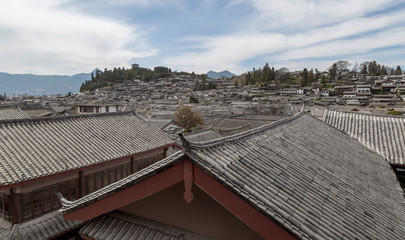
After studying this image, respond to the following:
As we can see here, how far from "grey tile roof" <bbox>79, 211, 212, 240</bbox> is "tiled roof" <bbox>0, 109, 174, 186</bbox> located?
19.1ft

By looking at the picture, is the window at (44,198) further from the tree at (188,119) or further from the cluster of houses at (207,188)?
the tree at (188,119)

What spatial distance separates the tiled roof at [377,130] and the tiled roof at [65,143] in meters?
11.7

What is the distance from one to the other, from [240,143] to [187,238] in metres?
2.56

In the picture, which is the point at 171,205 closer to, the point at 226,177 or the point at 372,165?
the point at 226,177

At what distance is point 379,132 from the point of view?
598 inches

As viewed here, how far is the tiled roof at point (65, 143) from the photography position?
420 inches

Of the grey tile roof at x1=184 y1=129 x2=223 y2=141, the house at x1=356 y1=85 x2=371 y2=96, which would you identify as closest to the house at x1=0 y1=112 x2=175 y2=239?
the grey tile roof at x1=184 y1=129 x2=223 y2=141

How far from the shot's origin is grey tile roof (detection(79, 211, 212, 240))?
5289mm

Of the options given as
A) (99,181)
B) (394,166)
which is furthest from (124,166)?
(394,166)

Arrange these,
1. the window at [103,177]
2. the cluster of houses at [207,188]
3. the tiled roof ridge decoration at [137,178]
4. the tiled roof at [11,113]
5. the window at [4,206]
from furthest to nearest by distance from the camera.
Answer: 1. the tiled roof at [11,113]
2. the window at [103,177]
3. the window at [4,206]
4. the tiled roof ridge decoration at [137,178]
5. the cluster of houses at [207,188]

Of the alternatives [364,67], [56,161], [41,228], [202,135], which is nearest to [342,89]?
[364,67]

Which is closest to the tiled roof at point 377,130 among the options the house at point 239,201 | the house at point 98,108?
the house at point 239,201

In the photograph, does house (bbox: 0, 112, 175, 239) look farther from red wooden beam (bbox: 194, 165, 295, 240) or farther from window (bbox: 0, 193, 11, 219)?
red wooden beam (bbox: 194, 165, 295, 240)

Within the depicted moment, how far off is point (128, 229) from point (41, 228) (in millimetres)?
7153
